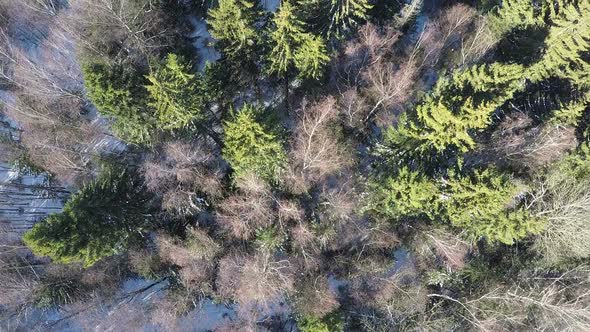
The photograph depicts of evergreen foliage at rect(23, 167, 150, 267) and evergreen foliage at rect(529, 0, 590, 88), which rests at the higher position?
evergreen foliage at rect(529, 0, 590, 88)

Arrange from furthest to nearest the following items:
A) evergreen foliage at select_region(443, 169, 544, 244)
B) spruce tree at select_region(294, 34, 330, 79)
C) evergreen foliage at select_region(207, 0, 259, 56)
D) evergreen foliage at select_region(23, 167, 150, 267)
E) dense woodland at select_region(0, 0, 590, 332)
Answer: dense woodland at select_region(0, 0, 590, 332) < spruce tree at select_region(294, 34, 330, 79) < evergreen foliage at select_region(443, 169, 544, 244) < evergreen foliage at select_region(207, 0, 259, 56) < evergreen foliage at select_region(23, 167, 150, 267)

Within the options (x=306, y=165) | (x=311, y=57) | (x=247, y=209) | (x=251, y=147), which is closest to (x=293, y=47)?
(x=311, y=57)

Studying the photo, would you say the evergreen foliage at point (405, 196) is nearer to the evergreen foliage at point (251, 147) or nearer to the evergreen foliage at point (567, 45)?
the evergreen foliage at point (251, 147)

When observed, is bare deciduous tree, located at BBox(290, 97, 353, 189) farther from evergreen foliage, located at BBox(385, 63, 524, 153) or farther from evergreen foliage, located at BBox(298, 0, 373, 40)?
evergreen foliage, located at BBox(298, 0, 373, 40)

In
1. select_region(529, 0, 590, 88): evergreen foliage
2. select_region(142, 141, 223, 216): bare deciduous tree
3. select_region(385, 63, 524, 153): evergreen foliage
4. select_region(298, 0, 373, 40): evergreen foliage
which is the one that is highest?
select_region(298, 0, 373, 40): evergreen foliage

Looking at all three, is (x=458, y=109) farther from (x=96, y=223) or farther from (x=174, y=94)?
(x=96, y=223)

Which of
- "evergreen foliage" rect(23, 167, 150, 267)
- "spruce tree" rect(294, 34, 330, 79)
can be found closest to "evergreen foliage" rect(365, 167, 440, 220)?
"spruce tree" rect(294, 34, 330, 79)

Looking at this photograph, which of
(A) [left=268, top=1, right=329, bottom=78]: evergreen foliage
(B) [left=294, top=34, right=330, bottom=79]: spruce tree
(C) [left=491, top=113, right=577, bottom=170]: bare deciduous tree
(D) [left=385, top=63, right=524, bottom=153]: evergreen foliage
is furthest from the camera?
(C) [left=491, top=113, right=577, bottom=170]: bare deciduous tree
